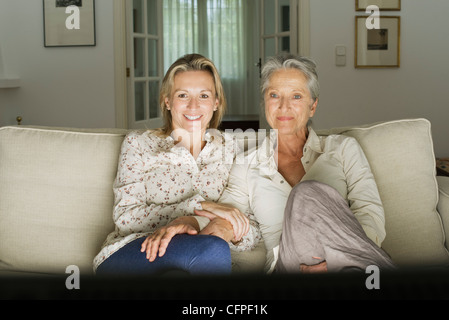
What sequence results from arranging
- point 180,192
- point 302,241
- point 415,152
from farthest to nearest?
1. point 415,152
2. point 180,192
3. point 302,241

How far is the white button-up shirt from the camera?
5.25ft

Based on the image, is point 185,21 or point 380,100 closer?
point 380,100

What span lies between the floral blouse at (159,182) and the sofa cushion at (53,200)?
0.39 feet

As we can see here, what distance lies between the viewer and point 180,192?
5.47 feet

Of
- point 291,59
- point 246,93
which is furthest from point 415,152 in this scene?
point 246,93

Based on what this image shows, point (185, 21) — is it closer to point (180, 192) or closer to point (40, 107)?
point (40, 107)

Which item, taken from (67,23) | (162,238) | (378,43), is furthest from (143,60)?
(162,238)

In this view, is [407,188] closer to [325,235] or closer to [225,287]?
[325,235]

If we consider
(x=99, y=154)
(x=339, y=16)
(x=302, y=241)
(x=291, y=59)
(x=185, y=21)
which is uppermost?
(x=185, y=21)

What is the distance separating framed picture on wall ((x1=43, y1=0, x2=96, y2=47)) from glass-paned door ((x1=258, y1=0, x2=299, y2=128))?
1.55m

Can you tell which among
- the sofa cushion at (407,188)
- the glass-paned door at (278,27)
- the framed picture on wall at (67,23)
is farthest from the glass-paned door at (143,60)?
the sofa cushion at (407,188)

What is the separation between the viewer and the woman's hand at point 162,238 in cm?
133

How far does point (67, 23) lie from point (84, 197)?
126 inches
